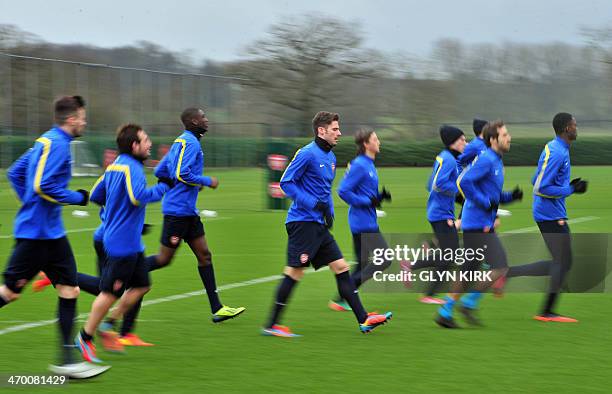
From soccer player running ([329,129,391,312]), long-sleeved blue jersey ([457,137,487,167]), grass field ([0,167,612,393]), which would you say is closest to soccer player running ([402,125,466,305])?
soccer player running ([329,129,391,312])

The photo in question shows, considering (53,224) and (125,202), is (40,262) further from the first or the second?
(125,202)

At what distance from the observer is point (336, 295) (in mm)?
9820

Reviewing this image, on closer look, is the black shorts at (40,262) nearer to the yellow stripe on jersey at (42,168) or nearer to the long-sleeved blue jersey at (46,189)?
the long-sleeved blue jersey at (46,189)

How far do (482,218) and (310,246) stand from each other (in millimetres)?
1694

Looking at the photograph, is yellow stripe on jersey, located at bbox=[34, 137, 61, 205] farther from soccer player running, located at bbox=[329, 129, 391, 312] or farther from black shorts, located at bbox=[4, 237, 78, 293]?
soccer player running, located at bbox=[329, 129, 391, 312]

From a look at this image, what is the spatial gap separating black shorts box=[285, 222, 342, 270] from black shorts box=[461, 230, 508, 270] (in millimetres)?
1303

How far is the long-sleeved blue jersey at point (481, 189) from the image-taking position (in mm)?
8578

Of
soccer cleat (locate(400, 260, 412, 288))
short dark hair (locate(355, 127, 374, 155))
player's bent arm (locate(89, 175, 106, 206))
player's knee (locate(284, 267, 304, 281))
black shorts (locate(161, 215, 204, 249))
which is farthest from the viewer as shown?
soccer cleat (locate(400, 260, 412, 288))

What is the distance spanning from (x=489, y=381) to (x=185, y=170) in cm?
355

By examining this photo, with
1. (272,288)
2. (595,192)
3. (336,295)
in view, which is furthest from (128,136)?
(595,192)

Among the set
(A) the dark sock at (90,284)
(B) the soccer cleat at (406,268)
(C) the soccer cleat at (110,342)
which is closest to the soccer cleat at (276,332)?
(C) the soccer cleat at (110,342)

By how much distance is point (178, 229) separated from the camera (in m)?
8.91

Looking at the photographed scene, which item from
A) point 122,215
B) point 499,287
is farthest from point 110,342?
point 499,287

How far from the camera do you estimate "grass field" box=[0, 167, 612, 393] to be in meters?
6.52
